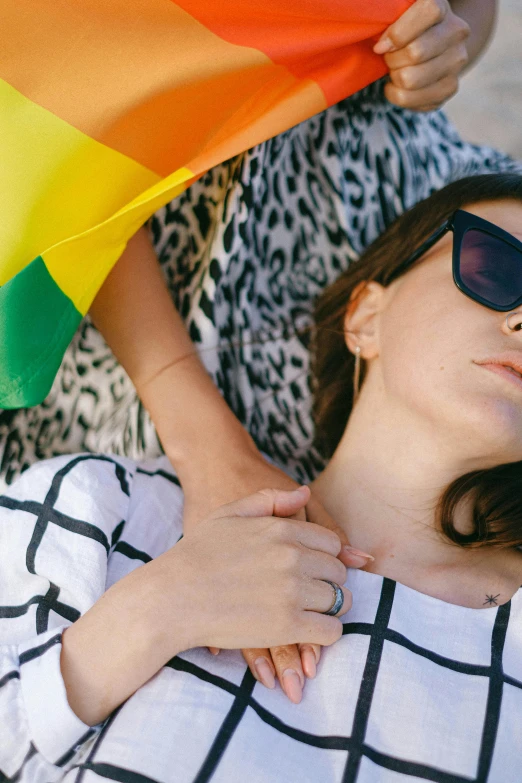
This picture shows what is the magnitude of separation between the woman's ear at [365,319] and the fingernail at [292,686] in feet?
2.32

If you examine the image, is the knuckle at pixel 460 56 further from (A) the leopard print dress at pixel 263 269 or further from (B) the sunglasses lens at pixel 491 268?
(B) the sunglasses lens at pixel 491 268

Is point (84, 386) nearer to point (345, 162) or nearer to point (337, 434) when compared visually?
point (337, 434)

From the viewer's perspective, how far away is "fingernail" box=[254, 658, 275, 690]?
117 cm

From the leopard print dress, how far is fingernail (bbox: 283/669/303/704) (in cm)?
67

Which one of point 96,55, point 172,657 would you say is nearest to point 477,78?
point 96,55

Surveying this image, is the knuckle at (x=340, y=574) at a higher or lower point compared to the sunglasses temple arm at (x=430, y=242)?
lower

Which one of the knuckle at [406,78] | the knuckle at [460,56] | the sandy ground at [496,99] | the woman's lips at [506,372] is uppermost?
the sandy ground at [496,99]

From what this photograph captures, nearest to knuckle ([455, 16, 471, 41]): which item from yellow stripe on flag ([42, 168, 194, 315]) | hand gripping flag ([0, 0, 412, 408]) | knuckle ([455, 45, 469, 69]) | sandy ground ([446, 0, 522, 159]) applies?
knuckle ([455, 45, 469, 69])

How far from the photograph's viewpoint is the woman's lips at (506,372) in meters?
1.26

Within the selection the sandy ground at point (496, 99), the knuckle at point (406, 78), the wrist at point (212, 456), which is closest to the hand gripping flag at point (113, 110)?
the knuckle at point (406, 78)

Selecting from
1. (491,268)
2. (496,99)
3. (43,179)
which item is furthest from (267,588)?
(496,99)

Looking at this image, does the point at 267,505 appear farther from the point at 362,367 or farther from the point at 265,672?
the point at 362,367

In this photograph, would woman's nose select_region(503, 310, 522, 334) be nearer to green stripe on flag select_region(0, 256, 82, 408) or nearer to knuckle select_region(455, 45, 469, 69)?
knuckle select_region(455, 45, 469, 69)

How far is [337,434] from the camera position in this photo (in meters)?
1.78
